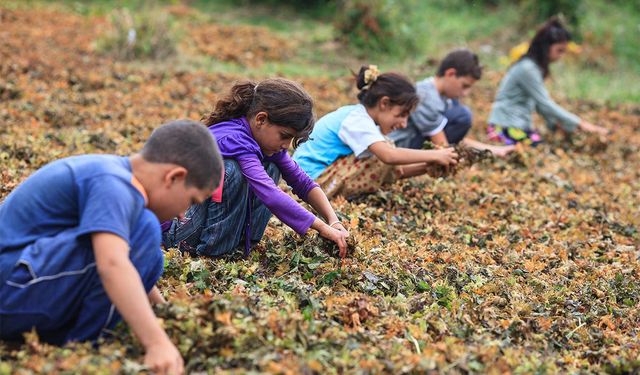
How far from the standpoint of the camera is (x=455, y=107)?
271 inches

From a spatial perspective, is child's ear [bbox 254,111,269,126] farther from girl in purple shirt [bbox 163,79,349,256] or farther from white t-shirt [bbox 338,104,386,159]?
white t-shirt [bbox 338,104,386,159]

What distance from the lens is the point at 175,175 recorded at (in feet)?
8.71

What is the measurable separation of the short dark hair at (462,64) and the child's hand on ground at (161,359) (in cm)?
471

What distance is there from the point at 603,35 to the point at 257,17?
7342 mm

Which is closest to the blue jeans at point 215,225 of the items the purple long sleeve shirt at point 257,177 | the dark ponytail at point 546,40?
the purple long sleeve shirt at point 257,177

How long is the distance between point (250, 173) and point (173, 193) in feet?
3.71

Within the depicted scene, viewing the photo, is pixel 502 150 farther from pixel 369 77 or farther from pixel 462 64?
pixel 369 77

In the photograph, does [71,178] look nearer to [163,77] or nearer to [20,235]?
[20,235]

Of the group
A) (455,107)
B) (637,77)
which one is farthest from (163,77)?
(637,77)

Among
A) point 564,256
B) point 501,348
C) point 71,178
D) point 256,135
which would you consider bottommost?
point 564,256

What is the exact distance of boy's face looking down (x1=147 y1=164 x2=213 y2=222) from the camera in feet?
8.72

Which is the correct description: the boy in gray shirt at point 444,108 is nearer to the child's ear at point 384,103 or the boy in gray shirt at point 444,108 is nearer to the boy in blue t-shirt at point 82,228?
the child's ear at point 384,103

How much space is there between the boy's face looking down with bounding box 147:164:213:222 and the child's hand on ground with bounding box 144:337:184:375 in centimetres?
50

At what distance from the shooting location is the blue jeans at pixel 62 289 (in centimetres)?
261
